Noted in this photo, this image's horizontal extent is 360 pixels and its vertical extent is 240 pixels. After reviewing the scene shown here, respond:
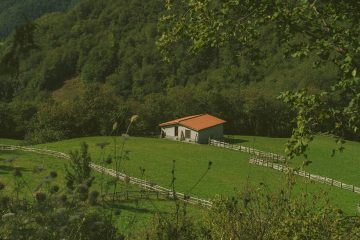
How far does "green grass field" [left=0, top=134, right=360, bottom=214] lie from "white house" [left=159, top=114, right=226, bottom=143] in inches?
98.8

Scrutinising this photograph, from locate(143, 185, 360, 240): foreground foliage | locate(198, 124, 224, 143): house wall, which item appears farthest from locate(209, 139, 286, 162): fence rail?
locate(143, 185, 360, 240): foreground foliage

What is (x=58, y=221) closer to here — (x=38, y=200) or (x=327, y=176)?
(x=38, y=200)

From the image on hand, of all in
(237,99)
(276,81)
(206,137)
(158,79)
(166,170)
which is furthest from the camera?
(158,79)

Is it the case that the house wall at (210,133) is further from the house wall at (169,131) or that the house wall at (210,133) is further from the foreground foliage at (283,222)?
the foreground foliage at (283,222)

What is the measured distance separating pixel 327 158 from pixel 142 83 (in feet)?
346

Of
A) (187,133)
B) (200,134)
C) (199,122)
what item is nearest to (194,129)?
(200,134)

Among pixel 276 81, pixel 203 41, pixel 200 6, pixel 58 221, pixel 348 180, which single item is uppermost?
pixel 276 81

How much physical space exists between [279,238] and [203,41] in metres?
3.86

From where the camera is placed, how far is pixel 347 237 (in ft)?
30.6

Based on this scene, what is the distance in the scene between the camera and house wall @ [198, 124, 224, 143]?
231 ft

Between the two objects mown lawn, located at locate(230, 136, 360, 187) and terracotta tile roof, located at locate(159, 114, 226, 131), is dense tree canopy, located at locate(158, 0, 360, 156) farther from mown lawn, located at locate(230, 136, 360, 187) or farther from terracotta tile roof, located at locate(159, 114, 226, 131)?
terracotta tile roof, located at locate(159, 114, 226, 131)

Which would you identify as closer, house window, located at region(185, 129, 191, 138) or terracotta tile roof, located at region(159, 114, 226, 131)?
terracotta tile roof, located at region(159, 114, 226, 131)

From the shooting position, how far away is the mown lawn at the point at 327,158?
5609cm

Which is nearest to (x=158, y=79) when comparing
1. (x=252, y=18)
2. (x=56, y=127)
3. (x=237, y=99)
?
(x=237, y=99)
